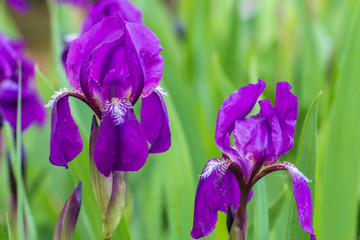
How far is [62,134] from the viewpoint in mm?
539

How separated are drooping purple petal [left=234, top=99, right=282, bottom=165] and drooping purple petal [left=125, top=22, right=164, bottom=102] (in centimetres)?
11

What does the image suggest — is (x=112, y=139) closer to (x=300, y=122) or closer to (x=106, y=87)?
(x=106, y=87)

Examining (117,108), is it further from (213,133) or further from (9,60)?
(213,133)

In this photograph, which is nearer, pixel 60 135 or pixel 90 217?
pixel 60 135

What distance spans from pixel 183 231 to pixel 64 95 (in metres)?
0.31

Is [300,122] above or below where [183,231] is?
above

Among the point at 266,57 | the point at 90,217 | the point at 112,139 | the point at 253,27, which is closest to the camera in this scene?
the point at 112,139

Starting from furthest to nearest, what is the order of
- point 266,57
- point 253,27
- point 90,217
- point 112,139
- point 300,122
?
point 253,27 < point 266,57 < point 300,122 < point 90,217 < point 112,139

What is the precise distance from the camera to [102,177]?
548 millimetres

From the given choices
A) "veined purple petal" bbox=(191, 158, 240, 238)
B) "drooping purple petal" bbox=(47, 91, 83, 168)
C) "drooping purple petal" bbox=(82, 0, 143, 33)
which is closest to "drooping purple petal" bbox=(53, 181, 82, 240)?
"drooping purple petal" bbox=(47, 91, 83, 168)

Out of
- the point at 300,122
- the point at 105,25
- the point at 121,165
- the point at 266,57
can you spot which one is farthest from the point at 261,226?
the point at 266,57

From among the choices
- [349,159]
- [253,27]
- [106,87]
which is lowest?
[349,159]

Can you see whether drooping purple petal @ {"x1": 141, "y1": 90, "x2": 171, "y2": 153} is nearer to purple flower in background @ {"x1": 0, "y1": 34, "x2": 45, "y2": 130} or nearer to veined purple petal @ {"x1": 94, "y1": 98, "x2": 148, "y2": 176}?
veined purple petal @ {"x1": 94, "y1": 98, "x2": 148, "y2": 176}

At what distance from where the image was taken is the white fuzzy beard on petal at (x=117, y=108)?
1.62ft
